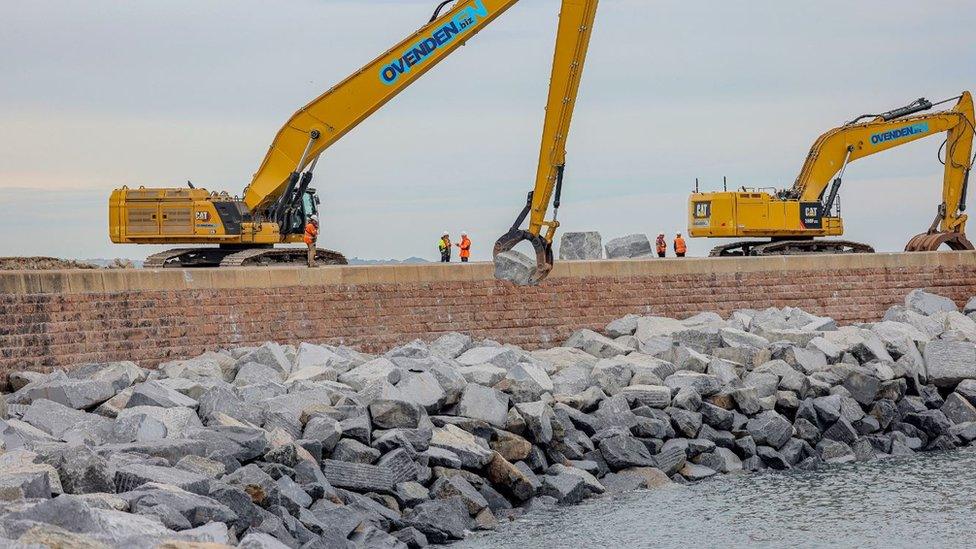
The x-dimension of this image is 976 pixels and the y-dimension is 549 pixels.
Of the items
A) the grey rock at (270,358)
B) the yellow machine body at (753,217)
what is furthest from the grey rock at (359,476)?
the yellow machine body at (753,217)

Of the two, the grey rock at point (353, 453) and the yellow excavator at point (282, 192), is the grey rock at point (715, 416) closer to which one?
the grey rock at point (353, 453)

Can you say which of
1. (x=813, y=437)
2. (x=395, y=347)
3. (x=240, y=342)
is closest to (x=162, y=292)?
(x=240, y=342)

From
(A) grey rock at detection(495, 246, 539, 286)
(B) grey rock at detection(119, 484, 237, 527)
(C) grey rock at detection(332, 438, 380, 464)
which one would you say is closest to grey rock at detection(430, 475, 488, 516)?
(C) grey rock at detection(332, 438, 380, 464)

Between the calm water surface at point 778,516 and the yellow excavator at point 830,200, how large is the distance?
977 cm

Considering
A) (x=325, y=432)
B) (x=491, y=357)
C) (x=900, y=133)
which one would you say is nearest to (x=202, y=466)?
(x=325, y=432)

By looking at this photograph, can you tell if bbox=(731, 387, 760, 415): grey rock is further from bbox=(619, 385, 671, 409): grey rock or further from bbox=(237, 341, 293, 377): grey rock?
bbox=(237, 341, 293, 377): grey rock

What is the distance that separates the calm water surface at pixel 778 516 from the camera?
1299 cm

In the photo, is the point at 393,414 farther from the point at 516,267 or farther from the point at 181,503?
the point at 516,267

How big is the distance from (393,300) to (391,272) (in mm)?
378

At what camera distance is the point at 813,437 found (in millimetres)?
17531

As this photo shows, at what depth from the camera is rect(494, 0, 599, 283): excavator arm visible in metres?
17.5

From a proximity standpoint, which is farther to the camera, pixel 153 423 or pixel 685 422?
pixel 685 422

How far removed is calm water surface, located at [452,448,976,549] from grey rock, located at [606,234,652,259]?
9367 mm

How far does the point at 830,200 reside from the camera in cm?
2683
